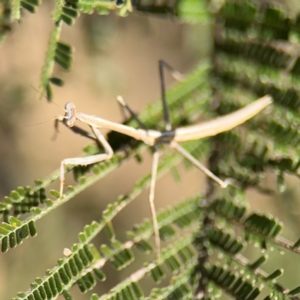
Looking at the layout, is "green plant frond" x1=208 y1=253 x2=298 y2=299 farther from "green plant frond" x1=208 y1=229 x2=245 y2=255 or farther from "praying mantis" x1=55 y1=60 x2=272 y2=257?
"praying mantis" x1=55 y1=60 x2=272 y2=257

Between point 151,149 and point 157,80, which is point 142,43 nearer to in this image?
point 157,80

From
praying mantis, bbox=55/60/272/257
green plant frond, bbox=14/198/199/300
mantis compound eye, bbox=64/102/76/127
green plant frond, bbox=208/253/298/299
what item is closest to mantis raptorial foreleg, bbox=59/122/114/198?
praying mantis, bbox=55/60/272/257

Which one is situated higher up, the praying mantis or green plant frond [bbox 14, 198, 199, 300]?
the praying mantis

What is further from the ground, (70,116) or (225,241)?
(70,116)

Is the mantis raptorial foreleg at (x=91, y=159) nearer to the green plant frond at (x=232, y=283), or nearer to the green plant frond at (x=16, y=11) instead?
the green plant frond at (x=16, y=11)

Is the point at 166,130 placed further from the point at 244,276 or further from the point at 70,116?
the point at 244,276

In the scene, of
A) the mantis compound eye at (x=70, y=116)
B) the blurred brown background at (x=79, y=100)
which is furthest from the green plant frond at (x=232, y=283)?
the mantis compound eye at (x=70, y=116)

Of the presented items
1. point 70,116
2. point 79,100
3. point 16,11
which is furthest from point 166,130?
point 79,100

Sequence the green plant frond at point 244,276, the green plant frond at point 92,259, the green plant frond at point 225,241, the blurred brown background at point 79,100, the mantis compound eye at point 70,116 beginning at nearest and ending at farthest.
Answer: the green plant frond at point 92,259 < the green plant frond at point 244,276 < the green plant frond at point 225,241 < the mantis compound eye at point 70,116 < the blurred brown background at point 79,100
